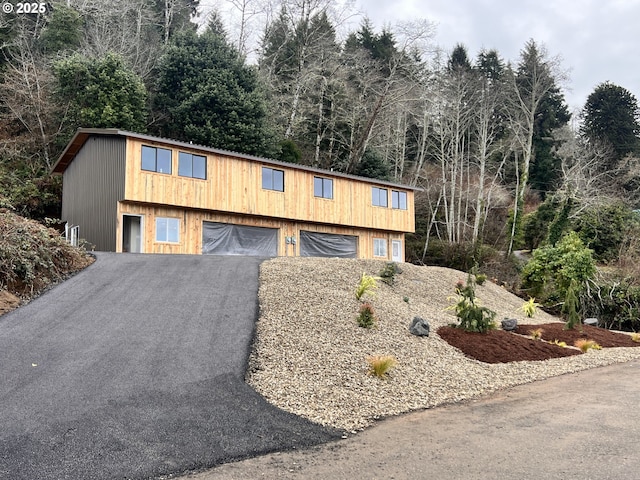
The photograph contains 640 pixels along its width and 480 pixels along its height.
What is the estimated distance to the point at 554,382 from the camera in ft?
26.0

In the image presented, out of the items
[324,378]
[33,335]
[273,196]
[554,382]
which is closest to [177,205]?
[273,196]

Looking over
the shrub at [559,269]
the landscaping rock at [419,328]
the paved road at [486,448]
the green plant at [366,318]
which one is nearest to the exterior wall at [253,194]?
the shrub at [559,269]

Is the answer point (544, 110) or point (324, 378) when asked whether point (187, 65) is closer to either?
point (324, 378)

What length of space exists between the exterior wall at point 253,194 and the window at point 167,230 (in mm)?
688

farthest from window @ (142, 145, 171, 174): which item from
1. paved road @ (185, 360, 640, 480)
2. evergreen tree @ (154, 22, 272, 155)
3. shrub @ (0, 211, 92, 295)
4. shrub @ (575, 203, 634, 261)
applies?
shrub @ (575, 203, 634, 261)

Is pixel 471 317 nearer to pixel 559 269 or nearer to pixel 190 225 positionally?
pixel 559 269

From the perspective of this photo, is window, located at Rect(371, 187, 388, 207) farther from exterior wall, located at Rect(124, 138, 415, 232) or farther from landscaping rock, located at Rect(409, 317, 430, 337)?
landscaping rock, located at Rect(409, 317, 430, 337)

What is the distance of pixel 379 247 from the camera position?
78.8 ft

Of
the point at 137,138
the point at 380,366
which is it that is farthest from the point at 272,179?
the point at 380,366

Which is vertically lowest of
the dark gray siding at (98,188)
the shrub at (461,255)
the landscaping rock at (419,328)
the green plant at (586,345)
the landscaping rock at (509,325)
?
the green plant at (586,345)

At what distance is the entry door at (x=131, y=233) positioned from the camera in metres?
17.0

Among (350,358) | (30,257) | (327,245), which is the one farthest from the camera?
(327,245)

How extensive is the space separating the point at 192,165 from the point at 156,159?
4.28 ft

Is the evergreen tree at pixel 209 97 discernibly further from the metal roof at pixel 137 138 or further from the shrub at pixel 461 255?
the shrub at pixel 461 255
